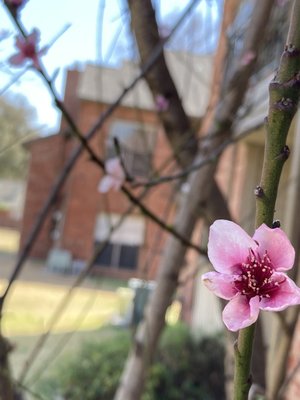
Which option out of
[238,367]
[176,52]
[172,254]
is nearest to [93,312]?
[176,52]

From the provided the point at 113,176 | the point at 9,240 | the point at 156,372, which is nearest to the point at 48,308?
the point at 156,372

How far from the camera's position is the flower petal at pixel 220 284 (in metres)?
0.50

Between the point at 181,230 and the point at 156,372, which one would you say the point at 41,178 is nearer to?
the point at 156,372

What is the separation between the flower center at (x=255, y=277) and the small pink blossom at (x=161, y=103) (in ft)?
4.32

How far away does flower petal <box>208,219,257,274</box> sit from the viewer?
0.50m

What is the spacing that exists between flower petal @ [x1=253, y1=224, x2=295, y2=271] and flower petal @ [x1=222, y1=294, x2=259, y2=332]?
37 millimetres

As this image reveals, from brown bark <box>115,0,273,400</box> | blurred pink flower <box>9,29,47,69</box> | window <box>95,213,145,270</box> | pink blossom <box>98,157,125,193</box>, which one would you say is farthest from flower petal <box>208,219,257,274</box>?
window <box>95,213,145,270</box>

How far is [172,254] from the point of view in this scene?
6.59ft

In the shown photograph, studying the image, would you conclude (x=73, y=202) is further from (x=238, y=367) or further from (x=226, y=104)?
(x=238, y=367)

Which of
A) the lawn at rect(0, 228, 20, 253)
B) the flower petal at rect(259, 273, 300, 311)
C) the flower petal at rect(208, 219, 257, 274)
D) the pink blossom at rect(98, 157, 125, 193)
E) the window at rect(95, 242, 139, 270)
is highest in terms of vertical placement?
the pink blossom at rect(98, 157, 125, 193)

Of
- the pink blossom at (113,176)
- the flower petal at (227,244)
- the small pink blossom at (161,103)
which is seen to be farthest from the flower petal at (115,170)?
the flower petal at (227,244)

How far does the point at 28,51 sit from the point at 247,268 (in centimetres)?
111

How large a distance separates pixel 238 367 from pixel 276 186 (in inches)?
6.5

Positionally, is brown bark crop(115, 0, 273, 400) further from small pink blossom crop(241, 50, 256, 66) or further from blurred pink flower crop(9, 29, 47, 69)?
blurred pink flower crop(9, 29, 47, 69)
